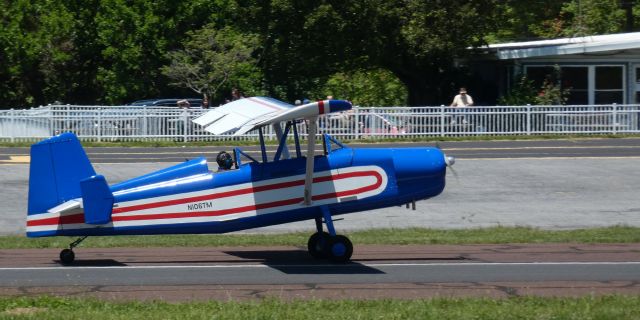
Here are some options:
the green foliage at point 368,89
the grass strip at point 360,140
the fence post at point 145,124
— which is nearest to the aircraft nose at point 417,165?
the grass strip at point 360,140

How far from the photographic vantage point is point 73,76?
4447cm

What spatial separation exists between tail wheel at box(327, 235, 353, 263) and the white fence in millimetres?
19528

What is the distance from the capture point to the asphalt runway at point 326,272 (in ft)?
39.1

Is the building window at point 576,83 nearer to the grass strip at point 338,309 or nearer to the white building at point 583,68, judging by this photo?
the white building at point 583,68

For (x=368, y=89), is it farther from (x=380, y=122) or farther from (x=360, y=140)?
(x=360, y=140)

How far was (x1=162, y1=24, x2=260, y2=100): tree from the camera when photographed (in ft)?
128

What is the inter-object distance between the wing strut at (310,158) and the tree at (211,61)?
24.7 meters

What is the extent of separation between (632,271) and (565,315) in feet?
12.3

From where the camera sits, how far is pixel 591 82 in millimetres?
38969

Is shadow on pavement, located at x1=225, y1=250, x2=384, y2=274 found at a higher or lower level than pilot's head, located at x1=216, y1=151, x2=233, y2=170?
lower

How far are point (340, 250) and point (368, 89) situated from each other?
31539 mm

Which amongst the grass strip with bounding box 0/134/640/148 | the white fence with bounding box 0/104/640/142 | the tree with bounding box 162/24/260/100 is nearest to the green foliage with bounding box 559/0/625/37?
the white fence with bounding box 0/104/640/142

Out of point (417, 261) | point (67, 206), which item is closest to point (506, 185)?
point (417, 261)

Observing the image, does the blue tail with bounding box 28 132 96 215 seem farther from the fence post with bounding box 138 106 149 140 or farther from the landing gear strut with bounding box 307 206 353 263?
the fence post with bounding box 138 106 149 140
